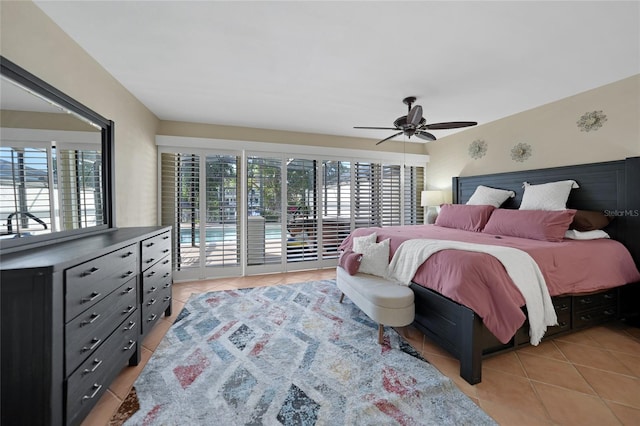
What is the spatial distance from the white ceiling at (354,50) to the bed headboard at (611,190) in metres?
0.88

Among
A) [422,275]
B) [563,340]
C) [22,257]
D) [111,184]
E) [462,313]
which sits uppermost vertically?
[111,184]

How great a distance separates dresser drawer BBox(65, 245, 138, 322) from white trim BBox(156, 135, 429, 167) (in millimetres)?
2322

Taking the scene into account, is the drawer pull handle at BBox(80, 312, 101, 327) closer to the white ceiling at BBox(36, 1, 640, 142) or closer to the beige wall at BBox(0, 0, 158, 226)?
the beige wall at BBox(0, 0, 158, 226)

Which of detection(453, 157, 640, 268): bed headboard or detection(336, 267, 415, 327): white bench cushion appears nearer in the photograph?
detection(336, 267, 415, 327): white bench cushion

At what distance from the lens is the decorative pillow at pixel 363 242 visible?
104 inches

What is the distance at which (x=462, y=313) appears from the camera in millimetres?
1656

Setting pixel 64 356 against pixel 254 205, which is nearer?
pixel 64 356

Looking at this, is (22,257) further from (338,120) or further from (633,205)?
(633,205)

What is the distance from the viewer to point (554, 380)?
5.41 feet

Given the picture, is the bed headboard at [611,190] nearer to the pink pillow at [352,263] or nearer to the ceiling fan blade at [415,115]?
the ceiling fan blade at [415,115]

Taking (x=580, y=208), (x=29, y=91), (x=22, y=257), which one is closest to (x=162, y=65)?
(x=29, y=91)

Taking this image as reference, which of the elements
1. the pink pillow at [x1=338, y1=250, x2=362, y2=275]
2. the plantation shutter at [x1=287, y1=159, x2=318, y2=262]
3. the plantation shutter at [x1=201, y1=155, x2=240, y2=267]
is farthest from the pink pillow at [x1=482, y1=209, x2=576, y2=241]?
the plantation shutter at [x1=201, y1=155, x2=240, y2=267]

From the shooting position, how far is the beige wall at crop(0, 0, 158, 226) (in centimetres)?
144

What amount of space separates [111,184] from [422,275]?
114 inches
